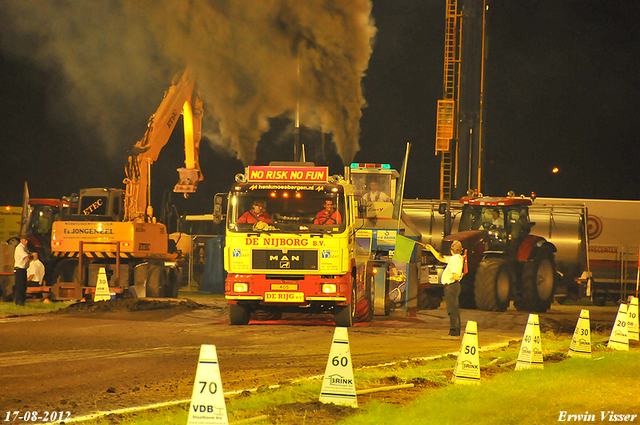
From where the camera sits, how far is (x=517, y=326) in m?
18.9

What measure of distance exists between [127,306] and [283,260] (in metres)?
6.34

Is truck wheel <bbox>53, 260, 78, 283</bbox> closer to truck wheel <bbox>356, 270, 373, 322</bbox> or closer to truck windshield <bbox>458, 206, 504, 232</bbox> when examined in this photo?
truck wheel <bbox>356, 270, 373, 322</bbox>

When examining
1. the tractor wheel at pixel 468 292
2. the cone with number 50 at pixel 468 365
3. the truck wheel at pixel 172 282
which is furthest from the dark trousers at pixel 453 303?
the truck wheel at pixel 172 282

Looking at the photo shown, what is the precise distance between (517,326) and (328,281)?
565 cm

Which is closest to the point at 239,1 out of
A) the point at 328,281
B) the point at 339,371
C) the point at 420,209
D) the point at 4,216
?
the point at 420,209

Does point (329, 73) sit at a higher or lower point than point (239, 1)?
lower

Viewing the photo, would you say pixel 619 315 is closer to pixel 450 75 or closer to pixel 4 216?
pixel 450 75

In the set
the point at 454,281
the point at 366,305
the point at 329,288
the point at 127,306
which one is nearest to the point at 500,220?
the point at 366,305

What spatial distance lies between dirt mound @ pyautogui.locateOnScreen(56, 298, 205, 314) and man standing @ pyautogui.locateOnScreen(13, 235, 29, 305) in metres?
1.66

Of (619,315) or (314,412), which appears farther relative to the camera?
(619,315)

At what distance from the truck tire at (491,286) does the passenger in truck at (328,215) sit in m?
8.12

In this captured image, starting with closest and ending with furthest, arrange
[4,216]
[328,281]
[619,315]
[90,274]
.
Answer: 1. [619,315]
2. [328,281]
3. [90,274]
4. [4,216]

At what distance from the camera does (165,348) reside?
13.3 m

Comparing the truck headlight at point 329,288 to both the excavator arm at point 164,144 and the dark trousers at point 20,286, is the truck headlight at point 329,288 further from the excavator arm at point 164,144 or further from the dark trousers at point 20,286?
the excavator arm at point 164,144
